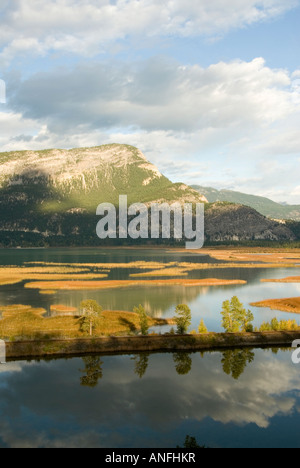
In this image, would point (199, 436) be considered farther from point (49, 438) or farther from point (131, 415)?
point (49, 438)

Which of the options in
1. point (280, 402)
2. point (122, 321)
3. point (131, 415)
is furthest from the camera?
point (122, 321)

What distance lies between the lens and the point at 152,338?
57281 mm

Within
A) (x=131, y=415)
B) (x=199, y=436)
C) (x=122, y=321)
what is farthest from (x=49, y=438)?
(x=122, y=321)

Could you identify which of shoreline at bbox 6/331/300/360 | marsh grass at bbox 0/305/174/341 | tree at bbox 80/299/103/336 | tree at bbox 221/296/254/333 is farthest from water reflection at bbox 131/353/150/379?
tree at bbox 221/296/254/333

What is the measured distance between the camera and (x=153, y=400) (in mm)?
42031

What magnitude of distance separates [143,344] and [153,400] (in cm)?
1489

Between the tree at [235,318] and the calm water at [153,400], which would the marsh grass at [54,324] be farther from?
the tree at [235,318]

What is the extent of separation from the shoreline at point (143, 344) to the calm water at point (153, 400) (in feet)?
5.86

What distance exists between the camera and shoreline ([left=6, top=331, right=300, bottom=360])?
177ft

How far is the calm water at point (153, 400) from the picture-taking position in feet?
115

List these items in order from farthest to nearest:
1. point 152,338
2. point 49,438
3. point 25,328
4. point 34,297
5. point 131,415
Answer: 1. point 34,297
2. point 25,328
3. point 152,338
4. point 131,415
5. point 49,438

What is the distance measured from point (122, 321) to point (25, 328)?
656 inches

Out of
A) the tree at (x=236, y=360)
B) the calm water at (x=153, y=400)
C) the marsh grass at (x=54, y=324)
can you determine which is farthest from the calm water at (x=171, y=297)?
the calm water at (x=153, y=400)
